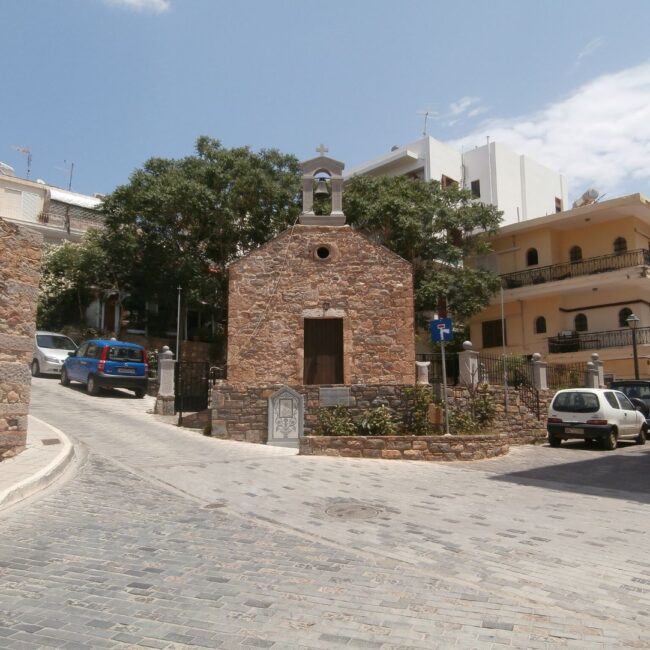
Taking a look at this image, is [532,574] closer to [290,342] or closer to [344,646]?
[344,646]

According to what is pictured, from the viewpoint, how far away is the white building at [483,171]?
3766 cm

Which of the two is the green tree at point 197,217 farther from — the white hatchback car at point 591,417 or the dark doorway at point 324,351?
the white hatchback car at point 591,417

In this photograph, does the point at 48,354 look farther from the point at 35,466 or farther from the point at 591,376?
the point at 591,376

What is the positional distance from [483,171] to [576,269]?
11.4 metres

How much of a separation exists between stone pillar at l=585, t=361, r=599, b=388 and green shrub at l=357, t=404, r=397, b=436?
A: 10981mm

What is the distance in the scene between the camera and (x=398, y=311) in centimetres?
1686

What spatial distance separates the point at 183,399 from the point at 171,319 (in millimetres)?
13959

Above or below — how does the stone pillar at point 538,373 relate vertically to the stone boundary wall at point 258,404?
above

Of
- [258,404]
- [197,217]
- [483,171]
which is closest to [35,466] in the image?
[258,404]

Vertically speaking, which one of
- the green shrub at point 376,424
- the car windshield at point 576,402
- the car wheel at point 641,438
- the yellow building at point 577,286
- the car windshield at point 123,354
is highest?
the yellow building at point 577,286

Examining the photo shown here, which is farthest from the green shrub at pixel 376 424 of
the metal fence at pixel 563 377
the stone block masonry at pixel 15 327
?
the metal fence at pixel 563 377

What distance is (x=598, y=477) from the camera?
35.8ft

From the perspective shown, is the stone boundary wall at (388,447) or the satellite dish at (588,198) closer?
the stone boundary wall at (388,447)

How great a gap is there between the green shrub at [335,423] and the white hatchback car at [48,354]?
1365 cm
